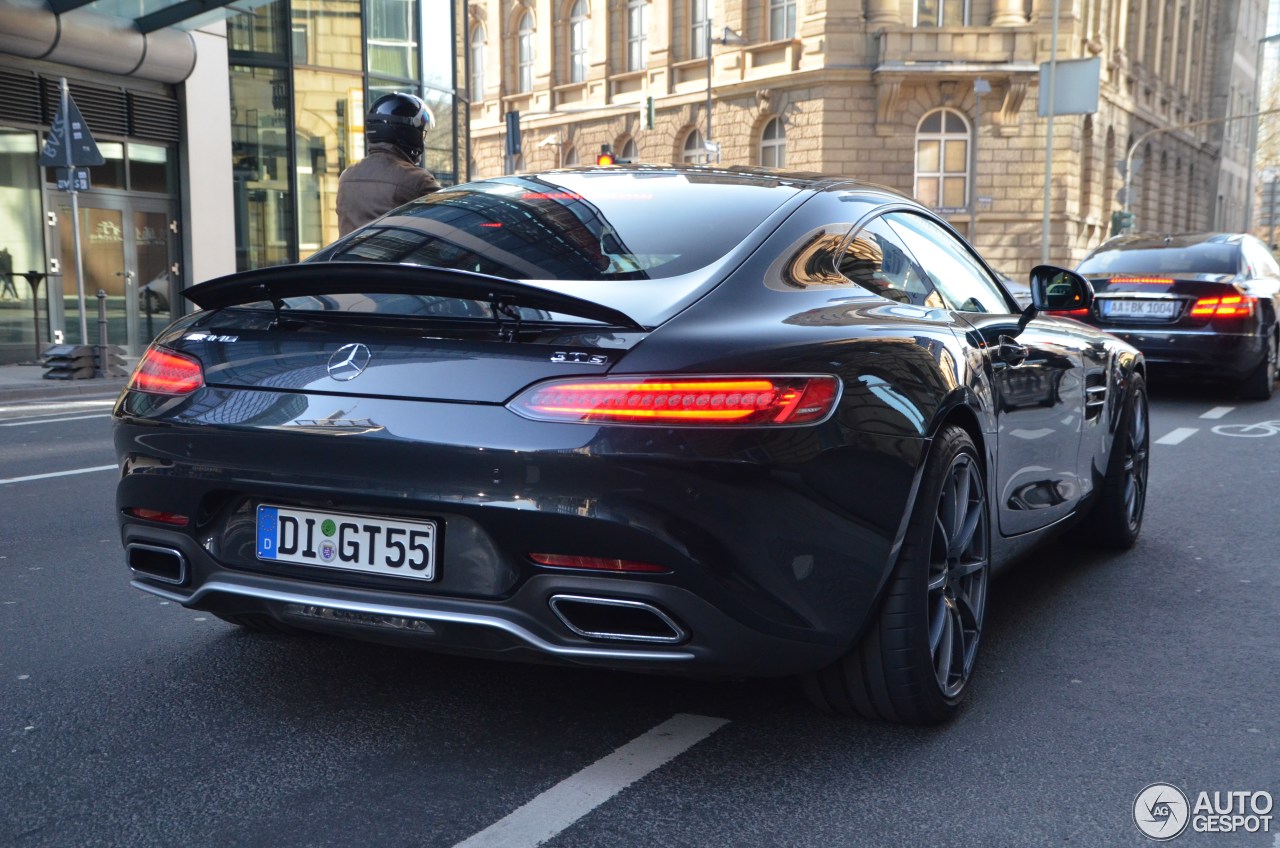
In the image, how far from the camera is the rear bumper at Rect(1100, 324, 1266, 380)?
10992 millimetres

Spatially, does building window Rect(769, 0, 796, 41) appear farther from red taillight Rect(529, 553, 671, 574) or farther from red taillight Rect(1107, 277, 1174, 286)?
red taillight Rect(529, 553, 671, 574)

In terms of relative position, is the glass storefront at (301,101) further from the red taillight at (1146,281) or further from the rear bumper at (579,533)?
the rear bumper at (579,533)

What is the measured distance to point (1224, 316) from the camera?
36.0 ft

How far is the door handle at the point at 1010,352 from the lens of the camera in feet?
12.5

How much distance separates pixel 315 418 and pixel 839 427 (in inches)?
42.9

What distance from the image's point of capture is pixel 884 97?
37.7m

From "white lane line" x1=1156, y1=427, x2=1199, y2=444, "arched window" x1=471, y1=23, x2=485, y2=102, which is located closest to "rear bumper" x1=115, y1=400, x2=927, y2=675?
"white lane line" x1=1156, y1=427, x2=1199, y2=444

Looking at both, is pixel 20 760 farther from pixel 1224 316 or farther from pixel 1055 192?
pixel 1055 192

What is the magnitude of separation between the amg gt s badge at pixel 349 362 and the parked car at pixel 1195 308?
367 inches

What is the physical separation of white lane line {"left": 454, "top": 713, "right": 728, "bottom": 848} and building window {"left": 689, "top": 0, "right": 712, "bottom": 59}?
4137cm

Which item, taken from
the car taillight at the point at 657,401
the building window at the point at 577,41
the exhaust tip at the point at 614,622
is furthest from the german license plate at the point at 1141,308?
the building window at the point at 577,41

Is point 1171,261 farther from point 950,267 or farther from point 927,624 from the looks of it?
point 927,624

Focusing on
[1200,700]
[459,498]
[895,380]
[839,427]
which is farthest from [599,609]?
[1200,700]

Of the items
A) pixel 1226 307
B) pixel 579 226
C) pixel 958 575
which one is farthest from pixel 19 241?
pixel 958 575
